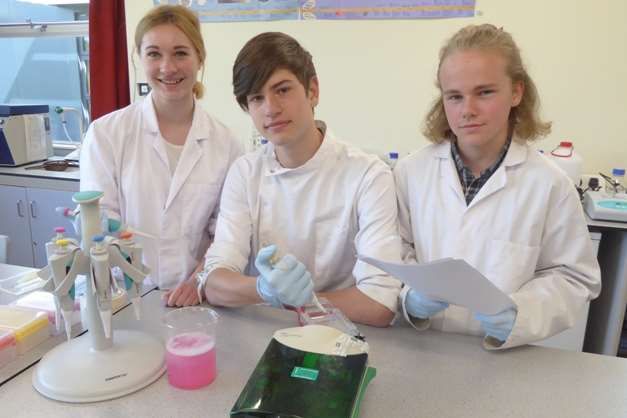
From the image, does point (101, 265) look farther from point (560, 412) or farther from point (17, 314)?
point (560, 412)

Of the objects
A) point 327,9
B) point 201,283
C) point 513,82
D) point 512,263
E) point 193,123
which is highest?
point 327,9

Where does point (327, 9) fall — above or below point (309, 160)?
above

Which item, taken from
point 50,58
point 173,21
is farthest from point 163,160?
point 50,58

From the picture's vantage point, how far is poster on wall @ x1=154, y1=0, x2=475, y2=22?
2.46m

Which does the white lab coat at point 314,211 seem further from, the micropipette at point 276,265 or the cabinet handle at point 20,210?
the cabinet handle at point 20,210

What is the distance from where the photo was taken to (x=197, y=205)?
1.54m

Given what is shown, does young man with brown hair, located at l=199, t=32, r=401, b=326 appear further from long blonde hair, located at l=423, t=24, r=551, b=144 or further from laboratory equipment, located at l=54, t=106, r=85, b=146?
laboratory equipment, located at l=54, t=106, r=85, b=146

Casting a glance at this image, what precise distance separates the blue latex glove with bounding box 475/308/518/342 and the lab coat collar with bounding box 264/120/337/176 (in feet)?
1.86

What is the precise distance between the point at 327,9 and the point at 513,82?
172 centimetres

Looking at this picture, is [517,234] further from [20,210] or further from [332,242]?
[20,210]

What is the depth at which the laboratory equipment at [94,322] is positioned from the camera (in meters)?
0.84

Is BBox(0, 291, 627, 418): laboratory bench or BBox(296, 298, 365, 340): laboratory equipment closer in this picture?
BBox(0, 291, 627, 418): laboratory bench

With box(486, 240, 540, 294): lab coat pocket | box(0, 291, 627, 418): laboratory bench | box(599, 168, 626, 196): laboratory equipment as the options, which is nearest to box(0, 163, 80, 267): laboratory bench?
box(0, 291, 627, 418): laboratory bench

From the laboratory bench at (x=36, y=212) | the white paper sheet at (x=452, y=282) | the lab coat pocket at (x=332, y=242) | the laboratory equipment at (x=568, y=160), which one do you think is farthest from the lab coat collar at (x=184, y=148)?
the laboratory equipment at (x=568, y=160)
